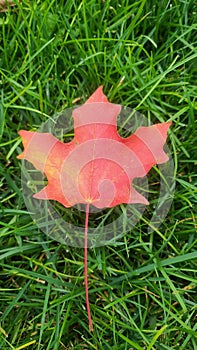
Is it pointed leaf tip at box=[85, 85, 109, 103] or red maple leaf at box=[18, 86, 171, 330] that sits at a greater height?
pointed leaf tip at box=[85, 85, 109, 103]

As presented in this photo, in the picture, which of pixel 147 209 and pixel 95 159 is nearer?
pixel 95 159

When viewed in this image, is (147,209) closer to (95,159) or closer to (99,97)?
(95,159)

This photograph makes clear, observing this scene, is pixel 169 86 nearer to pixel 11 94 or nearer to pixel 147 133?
pixel 147 133

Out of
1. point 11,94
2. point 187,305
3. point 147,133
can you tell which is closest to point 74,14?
point 11,94

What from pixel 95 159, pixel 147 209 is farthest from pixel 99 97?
pixel 147 209

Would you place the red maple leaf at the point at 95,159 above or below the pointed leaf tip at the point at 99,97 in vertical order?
below
